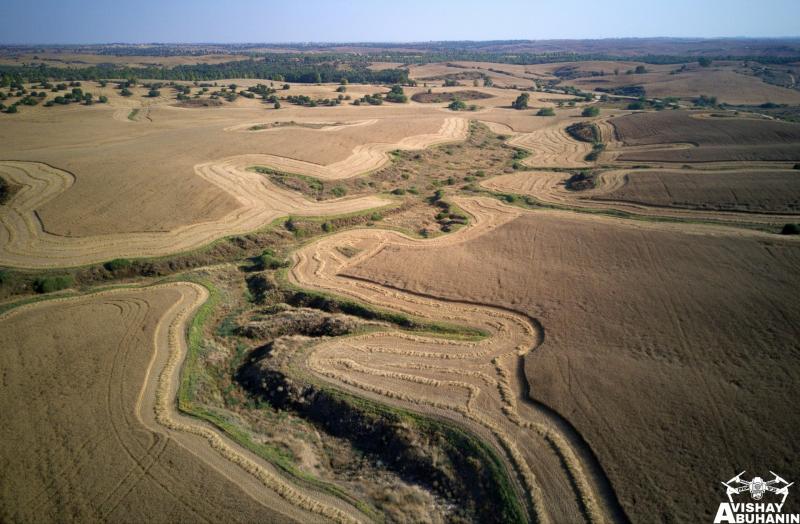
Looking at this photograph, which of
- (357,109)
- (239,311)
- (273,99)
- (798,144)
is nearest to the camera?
(239,311)

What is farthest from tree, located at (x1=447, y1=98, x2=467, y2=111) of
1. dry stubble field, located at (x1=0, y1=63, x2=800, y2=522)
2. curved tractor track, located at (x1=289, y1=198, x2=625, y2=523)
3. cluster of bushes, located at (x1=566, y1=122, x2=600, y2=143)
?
curved tractor track, located at (x1=289, y1=198, x2=625, y2=523)

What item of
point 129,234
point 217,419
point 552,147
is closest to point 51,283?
point 129,234

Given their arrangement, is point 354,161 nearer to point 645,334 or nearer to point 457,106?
point 645,334

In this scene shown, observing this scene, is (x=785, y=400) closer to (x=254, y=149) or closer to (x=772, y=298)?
(x=772, y=298)

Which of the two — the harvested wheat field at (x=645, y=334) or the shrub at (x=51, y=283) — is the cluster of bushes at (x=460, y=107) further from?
the shrub at (x=51, y=283)

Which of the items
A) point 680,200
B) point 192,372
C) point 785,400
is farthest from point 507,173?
point 192,372

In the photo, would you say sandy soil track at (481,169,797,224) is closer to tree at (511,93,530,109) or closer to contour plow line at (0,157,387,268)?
contour plow line at (0,157,387,268)
